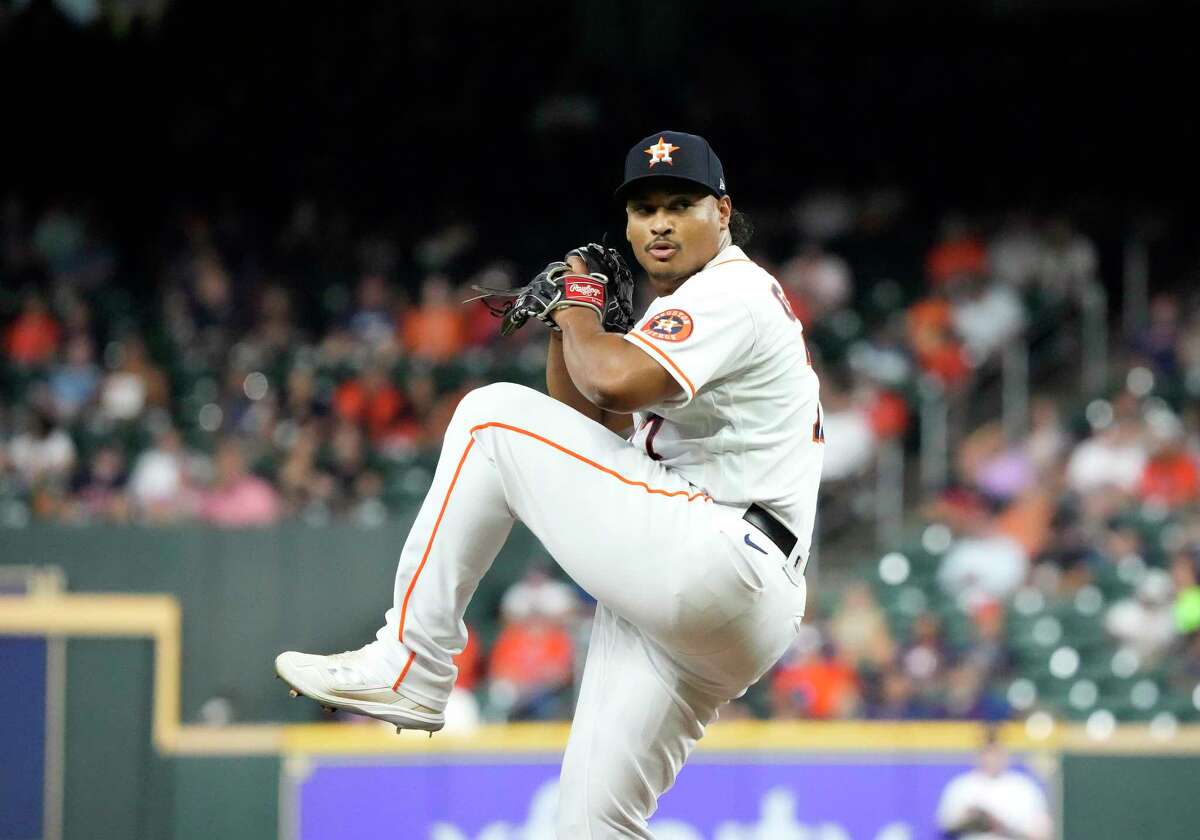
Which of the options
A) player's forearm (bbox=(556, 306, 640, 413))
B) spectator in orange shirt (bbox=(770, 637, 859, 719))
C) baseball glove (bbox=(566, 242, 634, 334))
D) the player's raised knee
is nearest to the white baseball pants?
the player's raised knee

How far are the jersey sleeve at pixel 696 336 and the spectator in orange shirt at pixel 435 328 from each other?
7.62 meters

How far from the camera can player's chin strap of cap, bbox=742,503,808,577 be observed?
11.8 feet

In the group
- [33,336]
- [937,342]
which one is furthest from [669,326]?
[33,336]

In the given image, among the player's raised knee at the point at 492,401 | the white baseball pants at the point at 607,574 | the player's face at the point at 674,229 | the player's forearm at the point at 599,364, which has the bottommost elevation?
the white baseball pants at the point at 607,574

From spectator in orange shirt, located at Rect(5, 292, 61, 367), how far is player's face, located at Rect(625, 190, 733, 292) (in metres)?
8.16

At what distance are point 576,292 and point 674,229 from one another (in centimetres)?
27

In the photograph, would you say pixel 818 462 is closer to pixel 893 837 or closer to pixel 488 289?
pixel 488 289

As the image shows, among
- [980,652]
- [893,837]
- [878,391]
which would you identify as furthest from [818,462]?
[878,391]

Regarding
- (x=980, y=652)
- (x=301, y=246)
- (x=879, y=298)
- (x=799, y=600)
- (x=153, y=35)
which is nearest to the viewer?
(x=799, y=600)

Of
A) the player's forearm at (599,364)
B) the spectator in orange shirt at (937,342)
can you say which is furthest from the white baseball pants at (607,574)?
the spectator in orange shirt at (937,342)

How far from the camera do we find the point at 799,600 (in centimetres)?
365

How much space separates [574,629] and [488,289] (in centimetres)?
524

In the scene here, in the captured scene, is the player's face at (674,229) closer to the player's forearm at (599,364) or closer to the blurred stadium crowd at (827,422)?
the player's forearm at (599,364)

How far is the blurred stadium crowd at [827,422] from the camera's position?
8.77 m
